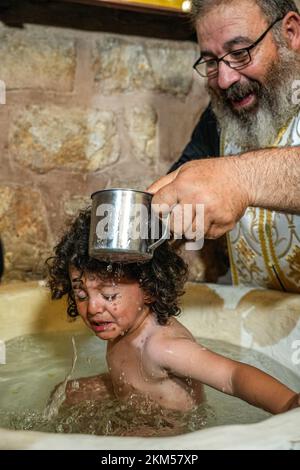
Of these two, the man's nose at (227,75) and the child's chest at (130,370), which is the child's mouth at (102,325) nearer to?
the child's chest at (130,370)

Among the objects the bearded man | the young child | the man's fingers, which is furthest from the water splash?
the bearded man

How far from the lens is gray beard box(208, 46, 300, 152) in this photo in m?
1.57

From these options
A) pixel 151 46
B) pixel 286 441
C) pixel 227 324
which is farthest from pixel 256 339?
pixel 151 46

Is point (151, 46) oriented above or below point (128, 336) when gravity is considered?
above

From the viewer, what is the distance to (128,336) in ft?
3.90

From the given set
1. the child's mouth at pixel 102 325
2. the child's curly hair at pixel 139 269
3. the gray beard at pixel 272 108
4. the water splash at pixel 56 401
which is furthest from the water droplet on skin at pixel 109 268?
the gray beard at pixel 272 108

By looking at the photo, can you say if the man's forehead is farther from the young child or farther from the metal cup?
the metal cup

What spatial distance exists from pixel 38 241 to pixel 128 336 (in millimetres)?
847

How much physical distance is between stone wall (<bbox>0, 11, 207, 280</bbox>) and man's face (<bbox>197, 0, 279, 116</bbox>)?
459 millimetres

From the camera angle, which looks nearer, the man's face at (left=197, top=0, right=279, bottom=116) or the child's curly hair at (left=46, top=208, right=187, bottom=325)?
the child's curly hair at (left=46, top=208, right=187, bottom=325)

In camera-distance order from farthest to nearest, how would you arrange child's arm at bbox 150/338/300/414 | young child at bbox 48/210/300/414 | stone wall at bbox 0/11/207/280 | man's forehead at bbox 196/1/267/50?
stone wall at bbox 0/11/207/280 < man's forehead at bbox 196/1/267/50 < young child at bbox 48/210/300/414 < child's arm at bbox 150/338/300/414

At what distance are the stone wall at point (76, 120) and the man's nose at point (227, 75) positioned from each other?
0.50 metres

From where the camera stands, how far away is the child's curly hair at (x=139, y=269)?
1.11 m
